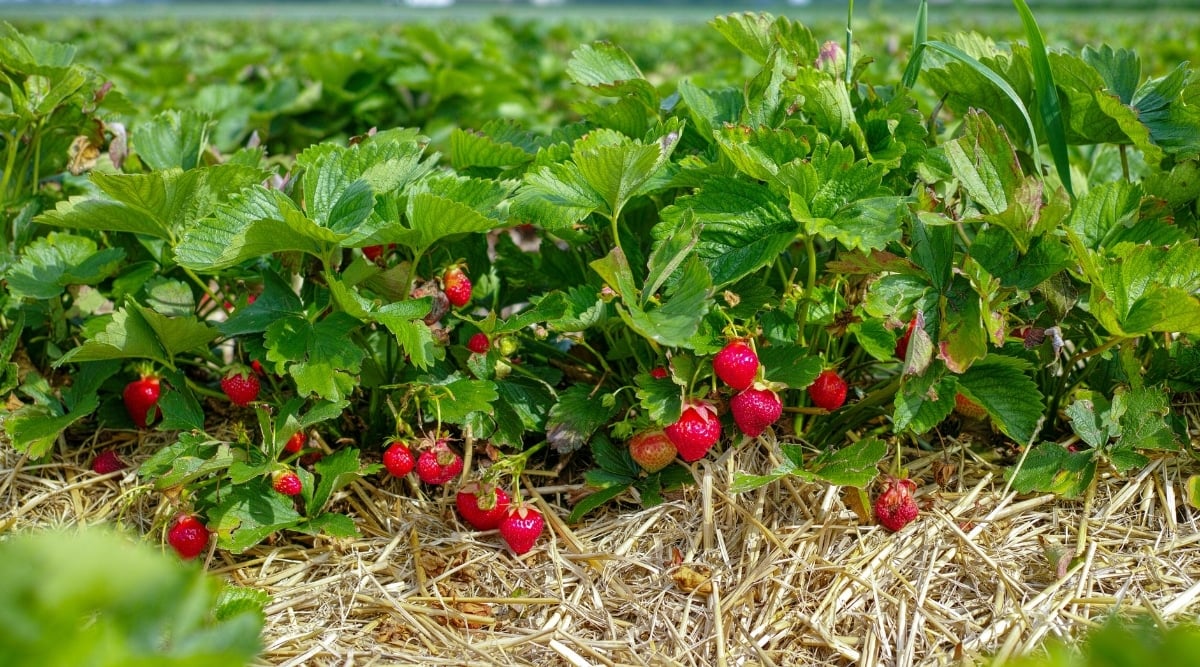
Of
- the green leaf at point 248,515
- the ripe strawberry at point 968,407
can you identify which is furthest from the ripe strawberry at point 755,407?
the green leaf at point 248,515

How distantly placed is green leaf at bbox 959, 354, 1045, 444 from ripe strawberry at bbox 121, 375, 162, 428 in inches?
53.7

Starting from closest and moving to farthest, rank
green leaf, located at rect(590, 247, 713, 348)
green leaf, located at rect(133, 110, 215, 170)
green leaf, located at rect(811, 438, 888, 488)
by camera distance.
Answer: green leaf, located at rect(590, 247, 713, 348), green leaf, located at rect(811, 438, 888, 488), green leaf, located at rect(133, 110, 215, 170)

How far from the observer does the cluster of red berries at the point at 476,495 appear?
1.47 m

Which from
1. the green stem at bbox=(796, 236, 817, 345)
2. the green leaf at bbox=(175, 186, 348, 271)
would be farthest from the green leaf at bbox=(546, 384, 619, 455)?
the green leaf at bbox=(175, 186, 348, 271)

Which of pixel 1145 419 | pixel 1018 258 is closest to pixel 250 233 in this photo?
pixel 1018 258

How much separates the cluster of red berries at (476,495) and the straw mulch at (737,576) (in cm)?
6

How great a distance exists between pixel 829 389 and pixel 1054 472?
0.38 meters

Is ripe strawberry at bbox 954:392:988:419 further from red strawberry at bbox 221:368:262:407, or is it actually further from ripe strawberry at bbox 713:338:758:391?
red strawberry at bbox 221:368:262:407

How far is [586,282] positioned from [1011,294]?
2.31 feet

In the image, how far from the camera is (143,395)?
1679 mm

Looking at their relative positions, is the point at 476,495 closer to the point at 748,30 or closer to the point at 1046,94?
the point at 748,30

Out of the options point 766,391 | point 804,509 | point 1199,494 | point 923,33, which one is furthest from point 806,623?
point 923,33

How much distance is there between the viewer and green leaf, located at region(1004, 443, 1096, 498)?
1476 millimetres

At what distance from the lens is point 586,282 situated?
1.71 m
